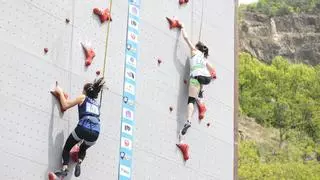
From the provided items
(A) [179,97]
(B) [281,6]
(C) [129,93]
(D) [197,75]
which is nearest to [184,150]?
(A) [179,97]

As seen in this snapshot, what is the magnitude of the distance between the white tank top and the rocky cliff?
39637mm

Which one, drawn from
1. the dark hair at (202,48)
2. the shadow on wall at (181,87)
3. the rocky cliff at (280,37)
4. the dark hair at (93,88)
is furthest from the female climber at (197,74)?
the rocky cliff at (280,37)

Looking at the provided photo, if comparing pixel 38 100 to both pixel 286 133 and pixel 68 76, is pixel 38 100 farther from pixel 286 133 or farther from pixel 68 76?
pixel 286 133

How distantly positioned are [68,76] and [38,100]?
22.4 inches

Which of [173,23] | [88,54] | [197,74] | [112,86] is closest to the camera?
[88,54]

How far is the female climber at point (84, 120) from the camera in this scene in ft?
22.6

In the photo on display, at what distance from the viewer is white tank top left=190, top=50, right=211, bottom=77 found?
29.8 ft

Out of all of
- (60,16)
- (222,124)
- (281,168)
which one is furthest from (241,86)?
(60,16)

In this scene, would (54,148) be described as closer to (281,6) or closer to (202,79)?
(202,79)

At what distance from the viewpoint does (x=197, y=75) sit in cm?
907

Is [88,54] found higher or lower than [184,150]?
higher

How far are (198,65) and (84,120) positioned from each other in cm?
262

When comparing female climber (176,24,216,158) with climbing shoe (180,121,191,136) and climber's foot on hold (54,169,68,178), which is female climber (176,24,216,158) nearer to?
climbing shoe (180,121,191,136)

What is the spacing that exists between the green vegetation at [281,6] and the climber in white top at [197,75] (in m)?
45.8
